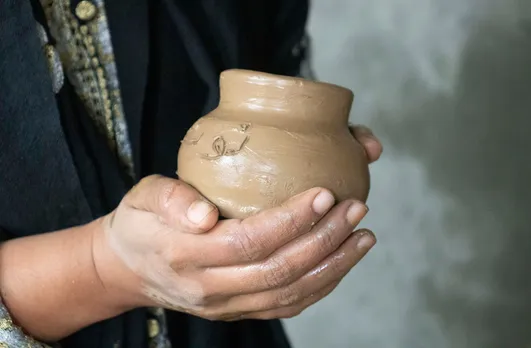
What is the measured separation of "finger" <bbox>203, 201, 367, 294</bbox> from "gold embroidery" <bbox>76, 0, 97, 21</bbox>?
45cm

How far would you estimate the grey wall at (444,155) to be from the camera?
61.2 inches

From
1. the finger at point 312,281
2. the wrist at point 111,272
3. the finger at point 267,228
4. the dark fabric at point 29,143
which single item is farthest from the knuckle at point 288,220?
the dark fabric at point 29,143

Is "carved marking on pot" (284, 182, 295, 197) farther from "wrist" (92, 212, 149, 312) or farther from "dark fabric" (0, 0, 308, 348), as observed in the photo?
"dark fabric" (0, 0, 308, 348)

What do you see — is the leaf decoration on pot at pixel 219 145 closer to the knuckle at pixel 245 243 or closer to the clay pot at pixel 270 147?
the clay pot at pixel 270 147

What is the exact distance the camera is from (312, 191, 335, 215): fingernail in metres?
0.73

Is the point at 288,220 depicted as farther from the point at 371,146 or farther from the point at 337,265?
the point at 371,146

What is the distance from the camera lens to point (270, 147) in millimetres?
760

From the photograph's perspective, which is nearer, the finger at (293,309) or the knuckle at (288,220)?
the knuckle at (288,220)

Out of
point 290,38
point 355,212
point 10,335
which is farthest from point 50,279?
point 290,38

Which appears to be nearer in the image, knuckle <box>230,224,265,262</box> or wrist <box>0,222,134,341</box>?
knuckle <box>230,224,265,262</box>

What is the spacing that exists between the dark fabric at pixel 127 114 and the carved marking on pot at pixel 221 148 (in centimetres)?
27

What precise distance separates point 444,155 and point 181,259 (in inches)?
40.6

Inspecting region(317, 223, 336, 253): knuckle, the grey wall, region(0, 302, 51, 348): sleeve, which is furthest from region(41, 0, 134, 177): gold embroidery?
the grey wall

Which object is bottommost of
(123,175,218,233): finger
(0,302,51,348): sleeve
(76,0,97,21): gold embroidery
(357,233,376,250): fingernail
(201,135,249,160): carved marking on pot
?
(0,302,51,348): sleeve
